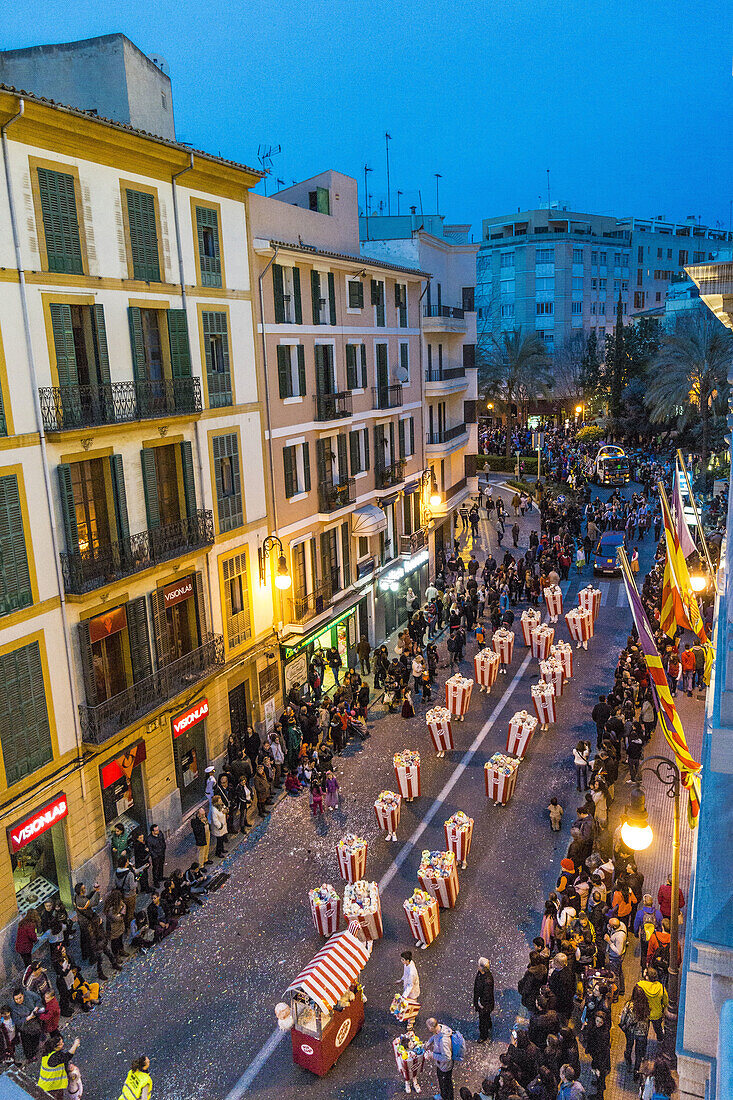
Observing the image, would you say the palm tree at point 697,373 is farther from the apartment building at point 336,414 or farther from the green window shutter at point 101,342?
the green window shutter at point 101,342

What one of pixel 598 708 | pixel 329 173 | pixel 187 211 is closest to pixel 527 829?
pixel 598 708

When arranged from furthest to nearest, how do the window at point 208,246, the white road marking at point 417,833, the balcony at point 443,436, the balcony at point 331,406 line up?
1. the balcony at point 443,436
2. the balcony at point 331,406
3. the window at point 208,246
4. the white road marking at point 417,833

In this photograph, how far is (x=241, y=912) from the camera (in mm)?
15859

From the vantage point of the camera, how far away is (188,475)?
18.8m

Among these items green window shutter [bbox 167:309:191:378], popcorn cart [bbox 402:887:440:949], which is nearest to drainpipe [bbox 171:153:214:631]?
green window shutter [bbox 167:309:191:378]

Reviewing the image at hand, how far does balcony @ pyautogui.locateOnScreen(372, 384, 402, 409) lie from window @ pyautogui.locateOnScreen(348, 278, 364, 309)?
9.65ft

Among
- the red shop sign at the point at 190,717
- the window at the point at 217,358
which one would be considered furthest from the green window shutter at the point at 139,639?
the window at the point at 217,358

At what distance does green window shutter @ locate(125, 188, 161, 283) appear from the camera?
16.8 metres

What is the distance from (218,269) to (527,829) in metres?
15.0

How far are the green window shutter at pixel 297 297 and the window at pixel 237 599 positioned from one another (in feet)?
24.0

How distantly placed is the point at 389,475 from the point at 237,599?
33.4 ft

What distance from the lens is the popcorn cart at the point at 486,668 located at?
80.7ft

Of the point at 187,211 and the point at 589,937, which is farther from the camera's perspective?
the point at 187,211

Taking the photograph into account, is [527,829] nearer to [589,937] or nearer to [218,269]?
[589,937]
